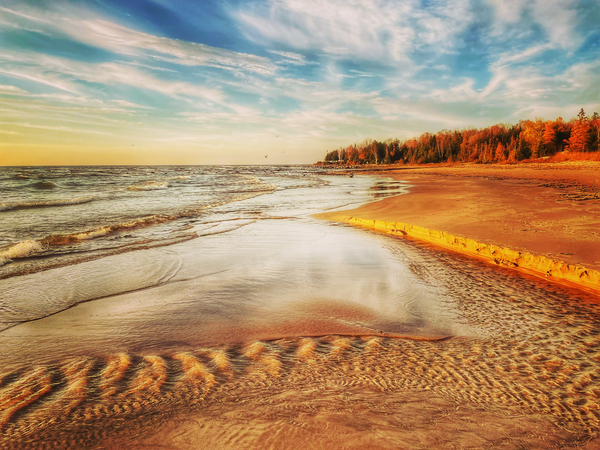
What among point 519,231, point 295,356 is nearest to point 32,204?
point 295,356

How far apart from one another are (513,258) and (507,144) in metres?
96.4

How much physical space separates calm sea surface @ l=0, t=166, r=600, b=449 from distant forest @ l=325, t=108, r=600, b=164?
73245mm

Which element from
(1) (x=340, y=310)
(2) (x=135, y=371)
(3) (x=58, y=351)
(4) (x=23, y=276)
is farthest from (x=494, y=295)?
(4) (x=23, y=276)

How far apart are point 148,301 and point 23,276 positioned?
3.24 meters

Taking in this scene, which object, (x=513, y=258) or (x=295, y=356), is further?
(x=513, y=258)

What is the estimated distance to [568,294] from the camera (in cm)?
413

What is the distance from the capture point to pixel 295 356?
9.04ft

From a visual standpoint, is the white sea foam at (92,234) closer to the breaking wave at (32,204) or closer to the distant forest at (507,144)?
the breaking wave at (32,204)

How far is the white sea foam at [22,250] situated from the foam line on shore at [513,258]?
9.40 m

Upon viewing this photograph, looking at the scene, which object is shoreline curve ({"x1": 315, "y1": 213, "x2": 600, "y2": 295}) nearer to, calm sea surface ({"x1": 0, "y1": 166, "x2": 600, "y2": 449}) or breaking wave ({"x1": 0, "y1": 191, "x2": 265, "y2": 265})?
calm sea surface ({"x1": 0, "y1": 166, "x2": 600, "y2": 449})

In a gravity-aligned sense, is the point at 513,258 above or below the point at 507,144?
below

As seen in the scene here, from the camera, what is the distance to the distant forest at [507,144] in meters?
59.0

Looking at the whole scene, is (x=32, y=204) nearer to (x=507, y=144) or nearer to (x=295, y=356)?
(x=295, y=356)

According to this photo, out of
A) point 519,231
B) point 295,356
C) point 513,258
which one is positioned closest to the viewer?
point 295,356
